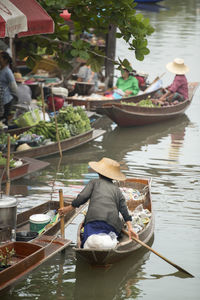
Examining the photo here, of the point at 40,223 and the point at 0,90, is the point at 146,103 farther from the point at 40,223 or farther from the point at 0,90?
the point at 40,223

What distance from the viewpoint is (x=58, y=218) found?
24.9 feet

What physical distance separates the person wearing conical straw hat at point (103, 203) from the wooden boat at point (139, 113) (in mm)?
6454

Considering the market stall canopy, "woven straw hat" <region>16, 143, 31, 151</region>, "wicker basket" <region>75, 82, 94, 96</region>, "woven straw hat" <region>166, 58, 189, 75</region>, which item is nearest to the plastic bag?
the market stall canopy

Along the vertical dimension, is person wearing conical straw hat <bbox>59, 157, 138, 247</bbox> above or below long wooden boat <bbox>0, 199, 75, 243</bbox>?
above

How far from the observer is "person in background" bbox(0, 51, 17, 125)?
38.0ft

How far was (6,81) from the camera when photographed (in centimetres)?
1177

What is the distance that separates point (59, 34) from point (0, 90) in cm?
284

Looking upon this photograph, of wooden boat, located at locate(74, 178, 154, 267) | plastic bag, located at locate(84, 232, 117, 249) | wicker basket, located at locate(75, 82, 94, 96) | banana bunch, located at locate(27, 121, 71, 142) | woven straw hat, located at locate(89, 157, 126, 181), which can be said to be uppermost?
woven straw hat, located at locate(89, 157, 126, 181)

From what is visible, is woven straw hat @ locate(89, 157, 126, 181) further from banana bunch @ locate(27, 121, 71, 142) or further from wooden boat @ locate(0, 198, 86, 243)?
banana bunch @ locate(27, 121, 71, 142)

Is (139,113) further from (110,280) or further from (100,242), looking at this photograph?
(100,242)

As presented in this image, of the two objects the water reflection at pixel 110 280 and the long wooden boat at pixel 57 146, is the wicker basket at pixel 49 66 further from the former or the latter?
the water reflection at pixel 110 280

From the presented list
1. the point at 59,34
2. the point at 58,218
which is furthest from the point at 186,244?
the point at 59,34

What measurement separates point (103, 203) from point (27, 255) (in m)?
1.04

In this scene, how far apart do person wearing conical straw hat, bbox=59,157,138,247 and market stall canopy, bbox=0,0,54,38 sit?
1.77 metres
